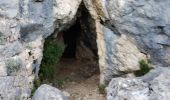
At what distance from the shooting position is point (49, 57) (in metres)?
8.23

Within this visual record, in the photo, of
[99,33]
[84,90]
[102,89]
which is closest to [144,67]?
[102,89]

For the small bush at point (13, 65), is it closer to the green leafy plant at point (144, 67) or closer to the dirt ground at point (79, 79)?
the dirt ground at point (79, 79)

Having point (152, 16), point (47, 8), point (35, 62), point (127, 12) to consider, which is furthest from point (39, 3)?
point (152, 16)

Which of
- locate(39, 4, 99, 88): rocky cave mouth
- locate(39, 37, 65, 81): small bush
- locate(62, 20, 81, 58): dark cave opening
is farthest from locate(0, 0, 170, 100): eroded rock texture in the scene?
locate(62, 20, 81, 58): dark cave opening

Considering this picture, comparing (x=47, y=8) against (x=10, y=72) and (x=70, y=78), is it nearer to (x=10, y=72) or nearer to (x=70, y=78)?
(x=10, y=72)

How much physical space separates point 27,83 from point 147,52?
258 centimetres

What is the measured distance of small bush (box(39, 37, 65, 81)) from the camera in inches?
324

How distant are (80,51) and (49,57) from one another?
2.34 meters

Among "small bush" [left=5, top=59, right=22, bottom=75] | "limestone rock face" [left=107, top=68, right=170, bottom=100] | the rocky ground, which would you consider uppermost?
"small bush" [left=5, top=59, right=22, bottom=75]

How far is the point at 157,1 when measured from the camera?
735 centimetres

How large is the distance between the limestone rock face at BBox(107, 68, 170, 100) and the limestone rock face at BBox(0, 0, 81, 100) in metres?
1.93

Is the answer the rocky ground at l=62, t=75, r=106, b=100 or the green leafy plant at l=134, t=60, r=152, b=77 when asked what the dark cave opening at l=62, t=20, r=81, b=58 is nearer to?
the rocky ground at l=62, t=75, r=106, b=100

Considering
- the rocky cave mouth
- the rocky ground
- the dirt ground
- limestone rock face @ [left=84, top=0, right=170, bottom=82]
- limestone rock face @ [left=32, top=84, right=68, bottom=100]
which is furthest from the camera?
the rocky cave mouth

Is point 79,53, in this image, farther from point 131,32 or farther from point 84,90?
point 131,32
